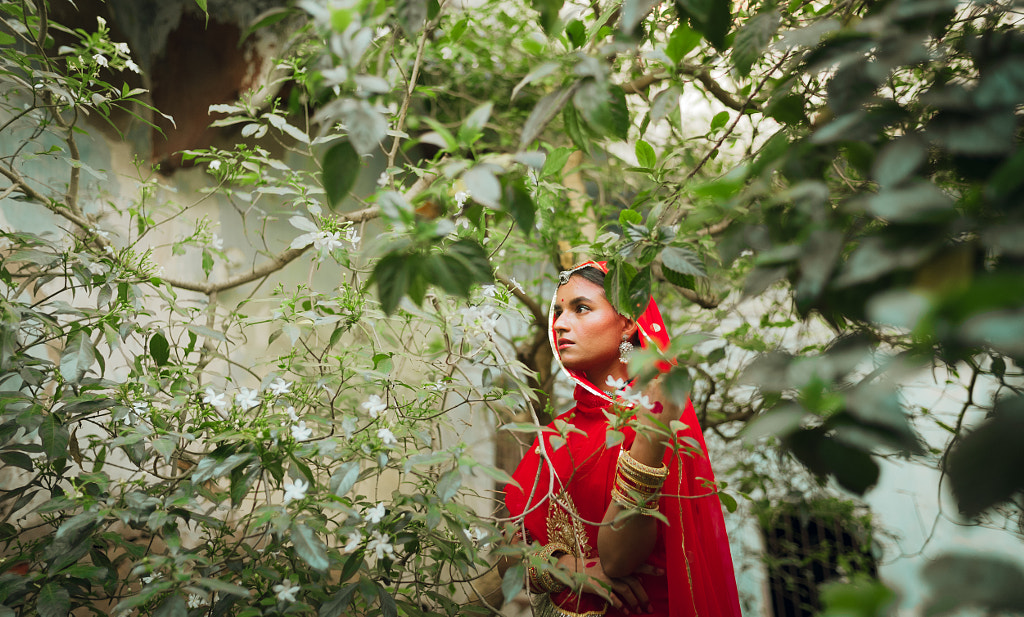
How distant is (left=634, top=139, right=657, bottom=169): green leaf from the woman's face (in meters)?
0.45

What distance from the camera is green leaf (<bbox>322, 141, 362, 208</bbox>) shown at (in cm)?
64

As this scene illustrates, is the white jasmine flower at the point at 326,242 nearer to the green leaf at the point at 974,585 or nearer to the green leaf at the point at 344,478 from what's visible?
the green leaf at the point at 344,478

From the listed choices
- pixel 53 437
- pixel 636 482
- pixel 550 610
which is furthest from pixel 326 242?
pixel 550 610

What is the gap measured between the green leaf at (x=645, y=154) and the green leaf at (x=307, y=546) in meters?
0.85

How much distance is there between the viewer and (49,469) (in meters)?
1.18

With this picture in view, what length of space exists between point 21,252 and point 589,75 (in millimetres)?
1188

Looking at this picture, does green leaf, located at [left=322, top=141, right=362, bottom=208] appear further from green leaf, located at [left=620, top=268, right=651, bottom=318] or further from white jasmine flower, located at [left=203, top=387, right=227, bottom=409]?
white jasmine flower, located at [left=203, top=387, right=227, bottom=409]

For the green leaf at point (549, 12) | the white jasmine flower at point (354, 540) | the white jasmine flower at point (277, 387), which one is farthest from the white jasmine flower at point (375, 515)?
the green leaf at point (549, 12)

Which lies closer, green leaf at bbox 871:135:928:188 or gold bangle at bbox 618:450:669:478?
green leaf at bbox 871:135:928:188

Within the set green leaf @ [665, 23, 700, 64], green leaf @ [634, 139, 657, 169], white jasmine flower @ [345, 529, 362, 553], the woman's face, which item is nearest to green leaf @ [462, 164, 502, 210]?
green leaf @ [665, 23, 700, 64]

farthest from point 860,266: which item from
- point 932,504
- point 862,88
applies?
point 932,504

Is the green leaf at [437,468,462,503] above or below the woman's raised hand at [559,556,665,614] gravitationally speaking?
above

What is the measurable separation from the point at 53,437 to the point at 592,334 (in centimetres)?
113

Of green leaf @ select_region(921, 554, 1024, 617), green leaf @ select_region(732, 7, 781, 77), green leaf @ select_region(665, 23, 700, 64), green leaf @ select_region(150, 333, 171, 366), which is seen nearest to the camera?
green leaf @ select_region(921, 554, 1024, 617)
